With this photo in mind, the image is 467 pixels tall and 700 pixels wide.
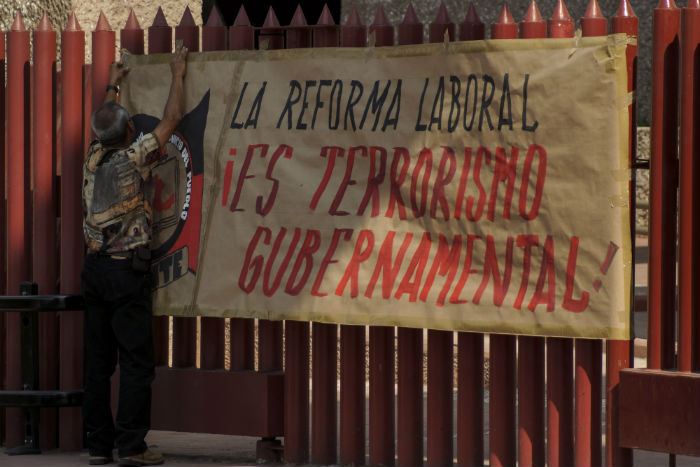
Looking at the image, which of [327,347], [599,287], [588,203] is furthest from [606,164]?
[327,347]

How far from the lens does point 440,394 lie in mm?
5805

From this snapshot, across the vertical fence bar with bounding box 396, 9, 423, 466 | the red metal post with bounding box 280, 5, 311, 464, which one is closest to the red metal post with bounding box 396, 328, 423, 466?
the vertical fence bar with bounding box 396, 9, 423, 466

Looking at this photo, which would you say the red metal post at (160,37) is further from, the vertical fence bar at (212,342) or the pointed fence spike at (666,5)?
the pointed fence spike at (666,5)

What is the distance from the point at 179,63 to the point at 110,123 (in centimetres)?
49

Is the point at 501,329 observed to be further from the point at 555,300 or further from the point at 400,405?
the point at 400,405

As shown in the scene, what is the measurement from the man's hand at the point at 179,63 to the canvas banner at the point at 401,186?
47 millimetres

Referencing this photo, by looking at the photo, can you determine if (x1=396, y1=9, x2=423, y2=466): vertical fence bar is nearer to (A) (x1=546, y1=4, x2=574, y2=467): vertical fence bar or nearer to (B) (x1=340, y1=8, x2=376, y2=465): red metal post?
(B) (x1=340, y1=8, x2=376, y2=465): red metal post

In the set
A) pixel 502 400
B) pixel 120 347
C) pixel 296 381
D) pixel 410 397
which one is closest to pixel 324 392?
pixel 296 381

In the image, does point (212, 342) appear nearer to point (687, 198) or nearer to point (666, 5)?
point (687, 198)

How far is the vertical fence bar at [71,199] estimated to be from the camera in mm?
6438

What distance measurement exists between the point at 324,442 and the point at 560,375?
1.30 metres

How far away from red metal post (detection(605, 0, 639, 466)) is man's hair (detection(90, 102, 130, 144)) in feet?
7.97

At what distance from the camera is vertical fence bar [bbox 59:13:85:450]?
6438mm

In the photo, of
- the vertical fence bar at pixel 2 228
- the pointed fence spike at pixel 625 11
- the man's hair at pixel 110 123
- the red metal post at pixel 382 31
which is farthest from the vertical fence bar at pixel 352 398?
the vertical fence bar at pixel 2 228
